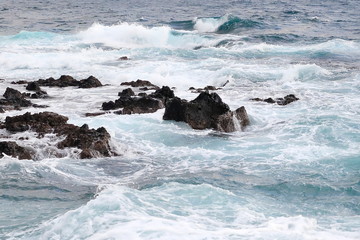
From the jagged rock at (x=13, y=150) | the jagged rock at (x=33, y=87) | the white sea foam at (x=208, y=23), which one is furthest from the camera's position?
the white sea foam at (x=208, y=23)

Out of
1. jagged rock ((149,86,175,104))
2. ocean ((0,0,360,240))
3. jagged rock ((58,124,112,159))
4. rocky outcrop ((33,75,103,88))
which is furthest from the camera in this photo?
rocky outcrop ((33,75,103,88))

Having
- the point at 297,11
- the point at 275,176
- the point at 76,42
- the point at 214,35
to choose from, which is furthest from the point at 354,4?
the point at 275,176

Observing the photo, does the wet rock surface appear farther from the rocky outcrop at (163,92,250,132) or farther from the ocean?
the rocky outcrop at (163,92,250,132)

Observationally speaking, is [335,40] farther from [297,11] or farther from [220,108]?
[220,108]

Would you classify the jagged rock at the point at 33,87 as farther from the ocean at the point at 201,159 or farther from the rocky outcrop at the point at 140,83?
the rocky outcrop at the point at 140,83

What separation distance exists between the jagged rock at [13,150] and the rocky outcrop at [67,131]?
2.59ft

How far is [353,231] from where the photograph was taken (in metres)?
7.89

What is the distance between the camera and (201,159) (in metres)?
11.7

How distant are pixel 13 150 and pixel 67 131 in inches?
66.3

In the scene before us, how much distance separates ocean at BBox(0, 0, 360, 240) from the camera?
7969mm

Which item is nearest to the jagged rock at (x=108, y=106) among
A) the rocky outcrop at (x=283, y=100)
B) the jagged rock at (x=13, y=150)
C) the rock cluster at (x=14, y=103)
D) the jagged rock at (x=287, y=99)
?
the rock cluster at (x=14, y=103)

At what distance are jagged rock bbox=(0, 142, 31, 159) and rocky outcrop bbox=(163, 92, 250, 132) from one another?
420cm

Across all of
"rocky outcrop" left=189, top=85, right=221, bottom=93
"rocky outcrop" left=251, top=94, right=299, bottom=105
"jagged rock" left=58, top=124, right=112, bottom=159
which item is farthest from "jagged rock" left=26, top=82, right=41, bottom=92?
"jagged rock" left=58, top=124, right=112, bottom=159

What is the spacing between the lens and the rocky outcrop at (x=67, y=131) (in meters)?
11.6
